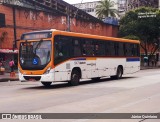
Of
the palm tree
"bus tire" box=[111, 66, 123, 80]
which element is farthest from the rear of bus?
the palm tree

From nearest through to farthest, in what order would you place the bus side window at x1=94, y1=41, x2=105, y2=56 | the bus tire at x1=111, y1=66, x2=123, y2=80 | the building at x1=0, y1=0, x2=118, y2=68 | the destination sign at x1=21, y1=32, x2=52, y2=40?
the destination sign at x1=21, y1=32, x2=52, y2=40 < the bus side window at x1=94, y1=41, x2=105, y2=56 < the bus tire at x1=111, y1=66, x2=123, y2=80 < the building at x1=0, y1=0, x2=118, y2=68

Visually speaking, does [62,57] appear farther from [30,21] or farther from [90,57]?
[30,21]

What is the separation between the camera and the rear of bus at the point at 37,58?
18594mm

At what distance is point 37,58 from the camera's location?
739 inches

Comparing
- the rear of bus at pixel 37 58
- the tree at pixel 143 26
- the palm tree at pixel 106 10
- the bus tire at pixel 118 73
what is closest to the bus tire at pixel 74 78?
the rear of bus at pixel 37 58

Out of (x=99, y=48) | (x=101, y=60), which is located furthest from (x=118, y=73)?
(x=99, y=48)

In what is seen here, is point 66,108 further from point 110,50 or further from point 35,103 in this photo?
point 110,50

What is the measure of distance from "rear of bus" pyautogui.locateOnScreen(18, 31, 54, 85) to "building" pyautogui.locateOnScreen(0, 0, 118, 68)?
1168 cm

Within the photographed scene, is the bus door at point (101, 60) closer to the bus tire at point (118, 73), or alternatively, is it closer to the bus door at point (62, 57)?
the bus tire at point (118, 73)

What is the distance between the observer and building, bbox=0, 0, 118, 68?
38.2m

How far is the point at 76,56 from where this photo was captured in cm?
2050

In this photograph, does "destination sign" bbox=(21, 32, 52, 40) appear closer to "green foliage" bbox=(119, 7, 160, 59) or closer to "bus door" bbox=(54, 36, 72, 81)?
"bus door" bbox=(54, 36, 72, 81)

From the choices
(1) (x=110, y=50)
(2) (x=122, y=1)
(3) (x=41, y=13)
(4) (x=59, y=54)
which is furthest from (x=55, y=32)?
(2) (x=122, y=1)

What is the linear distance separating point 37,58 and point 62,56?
1381mm
